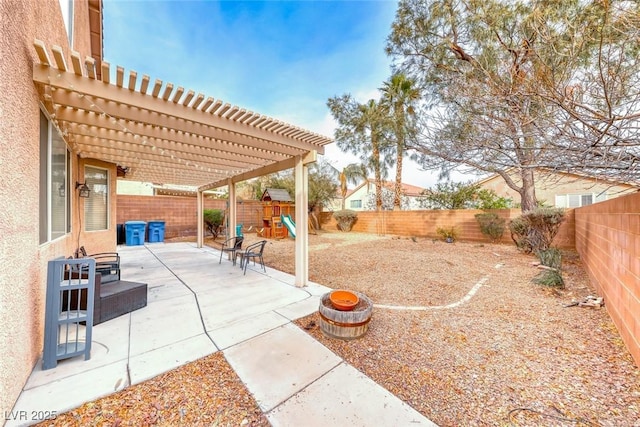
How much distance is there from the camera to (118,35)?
23.1ft

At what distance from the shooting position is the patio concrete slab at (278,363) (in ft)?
6.79

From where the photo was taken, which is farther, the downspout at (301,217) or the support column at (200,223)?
the support column at (200,223)

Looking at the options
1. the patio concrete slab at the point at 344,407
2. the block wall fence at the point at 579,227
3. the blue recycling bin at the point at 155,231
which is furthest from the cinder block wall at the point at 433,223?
the blue recycling bin at the point at 155,231

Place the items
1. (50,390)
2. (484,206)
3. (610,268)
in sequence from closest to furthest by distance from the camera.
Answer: (50,390)
(610,268)
(484,206)

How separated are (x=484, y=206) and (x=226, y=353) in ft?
46.3

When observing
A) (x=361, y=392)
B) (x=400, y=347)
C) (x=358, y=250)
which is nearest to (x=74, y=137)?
(x=361, y=392)

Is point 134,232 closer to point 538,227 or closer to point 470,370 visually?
point 470,370

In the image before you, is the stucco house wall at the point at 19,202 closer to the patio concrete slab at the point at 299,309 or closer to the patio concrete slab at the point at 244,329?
the patio concrete slab at the point at 244,329

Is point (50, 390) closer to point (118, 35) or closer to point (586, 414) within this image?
point (586, 414)

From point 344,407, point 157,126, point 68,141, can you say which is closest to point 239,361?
point 344,407

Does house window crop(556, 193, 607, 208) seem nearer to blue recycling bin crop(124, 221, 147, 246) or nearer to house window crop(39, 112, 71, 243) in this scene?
house window crop(39, 112, 71, 243)

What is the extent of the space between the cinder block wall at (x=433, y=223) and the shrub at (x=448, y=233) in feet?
0.55

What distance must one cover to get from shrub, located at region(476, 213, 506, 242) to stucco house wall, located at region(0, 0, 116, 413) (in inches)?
515

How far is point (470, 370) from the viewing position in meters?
2.39
